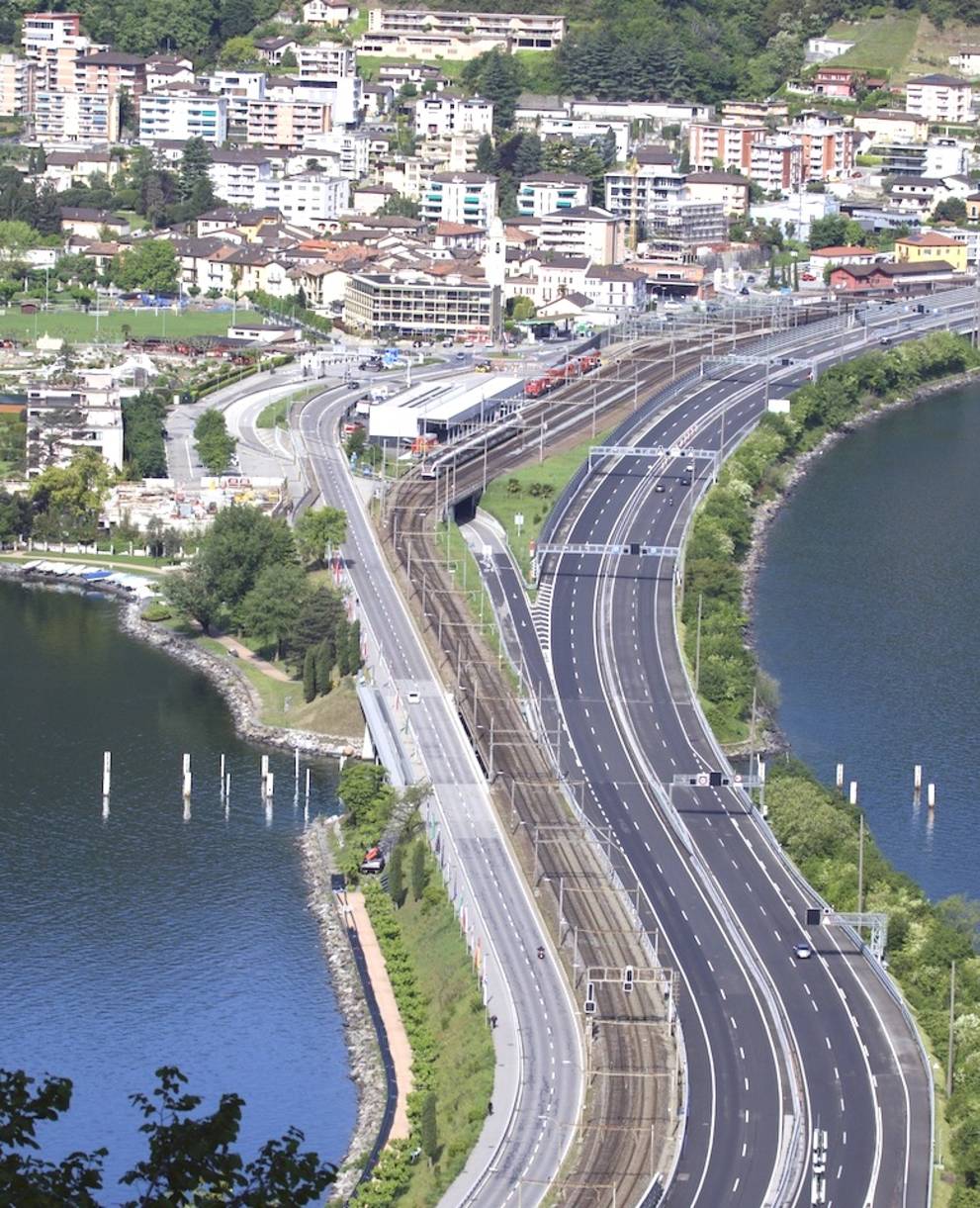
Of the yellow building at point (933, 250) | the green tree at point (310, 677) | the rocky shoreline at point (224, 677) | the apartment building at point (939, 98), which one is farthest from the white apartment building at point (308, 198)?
the green tree at point (310, 677)

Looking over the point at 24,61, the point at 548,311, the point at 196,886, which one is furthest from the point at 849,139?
the point at 196,886

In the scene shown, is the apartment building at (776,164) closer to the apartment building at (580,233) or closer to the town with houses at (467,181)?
the town with houses at (467,181)

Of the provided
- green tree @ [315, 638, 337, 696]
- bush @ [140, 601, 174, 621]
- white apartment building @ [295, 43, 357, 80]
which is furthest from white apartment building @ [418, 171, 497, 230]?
green tree @ [315, 638, 337, 696]

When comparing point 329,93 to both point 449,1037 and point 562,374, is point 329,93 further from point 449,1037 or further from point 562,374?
point 449,1037

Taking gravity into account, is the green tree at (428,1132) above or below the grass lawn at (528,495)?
below

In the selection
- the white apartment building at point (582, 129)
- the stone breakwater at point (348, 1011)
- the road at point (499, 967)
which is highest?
the white apartment building at point (582, 129)

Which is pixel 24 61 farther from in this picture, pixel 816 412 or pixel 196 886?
pixel 196 886
